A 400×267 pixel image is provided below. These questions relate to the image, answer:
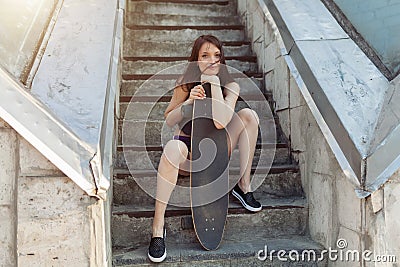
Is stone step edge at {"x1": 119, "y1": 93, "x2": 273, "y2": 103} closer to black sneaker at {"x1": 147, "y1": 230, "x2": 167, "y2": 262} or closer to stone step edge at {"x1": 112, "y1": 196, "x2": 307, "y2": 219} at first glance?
stone step edge at {"x1": 112, "y1": 196, "x2": 307, "y2": 219}

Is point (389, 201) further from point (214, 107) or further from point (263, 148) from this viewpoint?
point (263, 148)

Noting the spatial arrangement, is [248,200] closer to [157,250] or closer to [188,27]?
[157,250]

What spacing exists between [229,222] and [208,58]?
0.91 meters

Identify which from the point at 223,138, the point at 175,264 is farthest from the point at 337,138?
the point at 175,264

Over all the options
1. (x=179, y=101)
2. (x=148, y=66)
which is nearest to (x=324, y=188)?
(x=179, y=101)

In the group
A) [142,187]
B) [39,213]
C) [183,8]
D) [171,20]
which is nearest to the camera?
[39,213]

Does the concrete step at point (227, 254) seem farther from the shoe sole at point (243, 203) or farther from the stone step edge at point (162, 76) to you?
the stone step edge at point (162, 76)

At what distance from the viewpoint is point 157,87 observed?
3.19 metres

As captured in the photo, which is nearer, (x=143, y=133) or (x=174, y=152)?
(x=174, y=152)

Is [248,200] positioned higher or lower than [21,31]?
lower

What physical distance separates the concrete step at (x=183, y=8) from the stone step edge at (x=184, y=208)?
2.46 metres

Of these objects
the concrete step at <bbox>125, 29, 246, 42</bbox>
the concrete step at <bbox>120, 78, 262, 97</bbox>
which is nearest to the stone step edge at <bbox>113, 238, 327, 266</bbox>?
the concrete step at <bbox>120, 78, 262, 97</bbox>

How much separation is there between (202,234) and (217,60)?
3.13 feet

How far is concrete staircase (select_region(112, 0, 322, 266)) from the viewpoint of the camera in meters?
2.07
